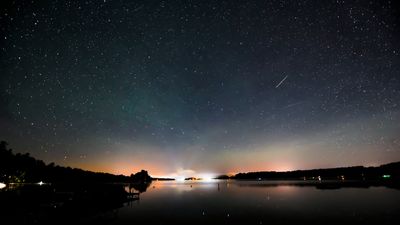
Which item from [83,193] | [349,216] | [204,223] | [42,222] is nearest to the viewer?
Answer: [42,222]

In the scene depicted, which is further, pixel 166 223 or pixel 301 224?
pixel 166 223

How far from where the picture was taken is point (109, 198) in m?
54.9

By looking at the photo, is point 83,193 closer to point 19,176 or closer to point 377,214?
point 377,214

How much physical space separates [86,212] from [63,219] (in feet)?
24.0

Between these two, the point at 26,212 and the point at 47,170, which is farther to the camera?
the point at 47,170

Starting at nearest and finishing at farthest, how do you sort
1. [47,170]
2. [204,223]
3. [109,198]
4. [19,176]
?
[204,223], [109,198], [19,176], [47,170]

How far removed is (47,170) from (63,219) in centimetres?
16535

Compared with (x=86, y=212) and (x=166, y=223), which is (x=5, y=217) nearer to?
(x=86, y=212)

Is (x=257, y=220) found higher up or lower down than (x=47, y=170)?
lower down

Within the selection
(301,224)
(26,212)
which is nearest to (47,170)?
(26,212)

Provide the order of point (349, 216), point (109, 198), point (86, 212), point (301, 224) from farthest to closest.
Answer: point (109, 198), point (86, 212), point (349, 216), point (301, 224)

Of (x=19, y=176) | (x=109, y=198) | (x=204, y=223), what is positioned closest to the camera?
(x=204, y=223)

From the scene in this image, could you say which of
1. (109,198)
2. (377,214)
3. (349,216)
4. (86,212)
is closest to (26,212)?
(86,212)

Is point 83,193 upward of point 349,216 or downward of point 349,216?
upward
